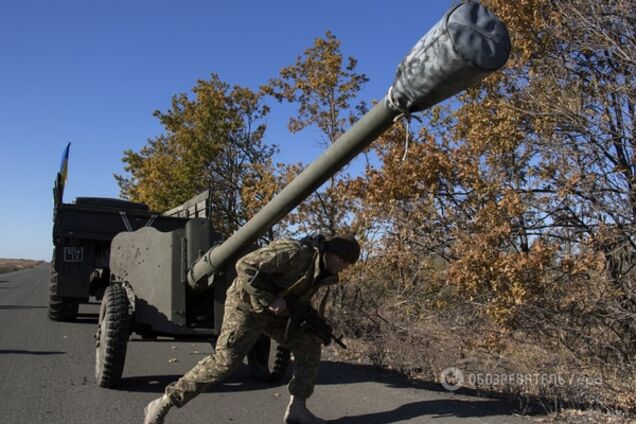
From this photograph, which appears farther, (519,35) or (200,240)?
(519,35)

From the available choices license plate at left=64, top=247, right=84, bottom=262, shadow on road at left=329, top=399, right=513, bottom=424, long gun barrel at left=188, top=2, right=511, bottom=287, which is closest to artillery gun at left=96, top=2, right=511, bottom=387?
long gun barrel at left=188, top=2, right=511, bottom=287

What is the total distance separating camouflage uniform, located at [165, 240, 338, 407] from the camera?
15.0ft

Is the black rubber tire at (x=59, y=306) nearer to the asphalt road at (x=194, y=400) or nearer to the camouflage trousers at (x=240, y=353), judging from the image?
the asphalt road at (x=194, y=400)

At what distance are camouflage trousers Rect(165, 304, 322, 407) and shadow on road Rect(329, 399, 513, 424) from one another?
19.8 inches

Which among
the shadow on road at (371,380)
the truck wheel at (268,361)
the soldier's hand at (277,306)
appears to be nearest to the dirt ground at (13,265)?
the shadow on road at (371,380)

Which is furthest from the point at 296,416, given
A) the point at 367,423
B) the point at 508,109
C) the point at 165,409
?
the point at 508,109

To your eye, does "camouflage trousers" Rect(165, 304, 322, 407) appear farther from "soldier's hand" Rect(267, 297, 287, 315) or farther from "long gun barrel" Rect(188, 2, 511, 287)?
"long gun barrel" Rect(188, 2, 511, 287)

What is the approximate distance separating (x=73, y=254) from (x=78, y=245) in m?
0.18

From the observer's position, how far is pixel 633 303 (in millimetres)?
7129

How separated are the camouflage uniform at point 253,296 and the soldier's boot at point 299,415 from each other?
60 cm

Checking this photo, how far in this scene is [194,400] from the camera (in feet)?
18.7

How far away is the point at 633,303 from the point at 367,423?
381 centimetres

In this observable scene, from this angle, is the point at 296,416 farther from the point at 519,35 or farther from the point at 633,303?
the point at 519,35

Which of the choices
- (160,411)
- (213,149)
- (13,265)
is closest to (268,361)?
(160,411)
